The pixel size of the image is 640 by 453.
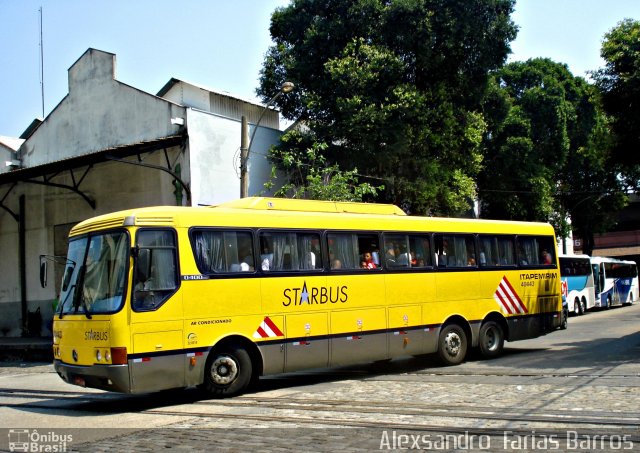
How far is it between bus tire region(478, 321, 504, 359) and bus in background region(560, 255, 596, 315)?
60.6ft

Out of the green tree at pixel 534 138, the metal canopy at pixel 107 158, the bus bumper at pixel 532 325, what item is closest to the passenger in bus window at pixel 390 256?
the bus bumper at pixel 532 325

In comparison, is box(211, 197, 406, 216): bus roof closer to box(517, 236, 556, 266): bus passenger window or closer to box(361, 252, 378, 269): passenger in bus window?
box(361, 252, 378, 269): passenger in bus window

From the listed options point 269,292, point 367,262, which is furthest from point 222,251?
point 367,262

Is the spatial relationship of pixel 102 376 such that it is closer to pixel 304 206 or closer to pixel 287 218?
pixel 287 218

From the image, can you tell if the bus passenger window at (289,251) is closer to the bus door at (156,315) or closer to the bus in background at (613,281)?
the bus door at (156,315)

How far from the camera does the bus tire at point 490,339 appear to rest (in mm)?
15141

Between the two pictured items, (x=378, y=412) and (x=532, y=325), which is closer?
(x=378, y=412)

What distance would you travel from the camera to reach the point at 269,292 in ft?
38.3

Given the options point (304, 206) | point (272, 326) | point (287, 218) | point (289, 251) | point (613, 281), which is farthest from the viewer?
point (613, 281)

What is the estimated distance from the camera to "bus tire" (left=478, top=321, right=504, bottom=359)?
1514 centimetres

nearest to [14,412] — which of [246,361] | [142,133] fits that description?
[246,361]

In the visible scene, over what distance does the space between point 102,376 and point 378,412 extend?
4016mm

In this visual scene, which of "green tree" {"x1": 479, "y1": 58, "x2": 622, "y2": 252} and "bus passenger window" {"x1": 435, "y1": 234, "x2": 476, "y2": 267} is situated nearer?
"bus passenger window" {"x1": 435, "y1": 234, "x2": 476, "y2": 267}

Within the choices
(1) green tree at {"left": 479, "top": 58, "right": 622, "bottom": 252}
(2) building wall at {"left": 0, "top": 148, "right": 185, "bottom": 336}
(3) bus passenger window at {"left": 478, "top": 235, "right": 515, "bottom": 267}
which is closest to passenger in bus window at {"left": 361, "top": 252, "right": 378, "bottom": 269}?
(3) bus passenger window at {"left": 478, "top": 235, "right": 515, "bottom": 267}
